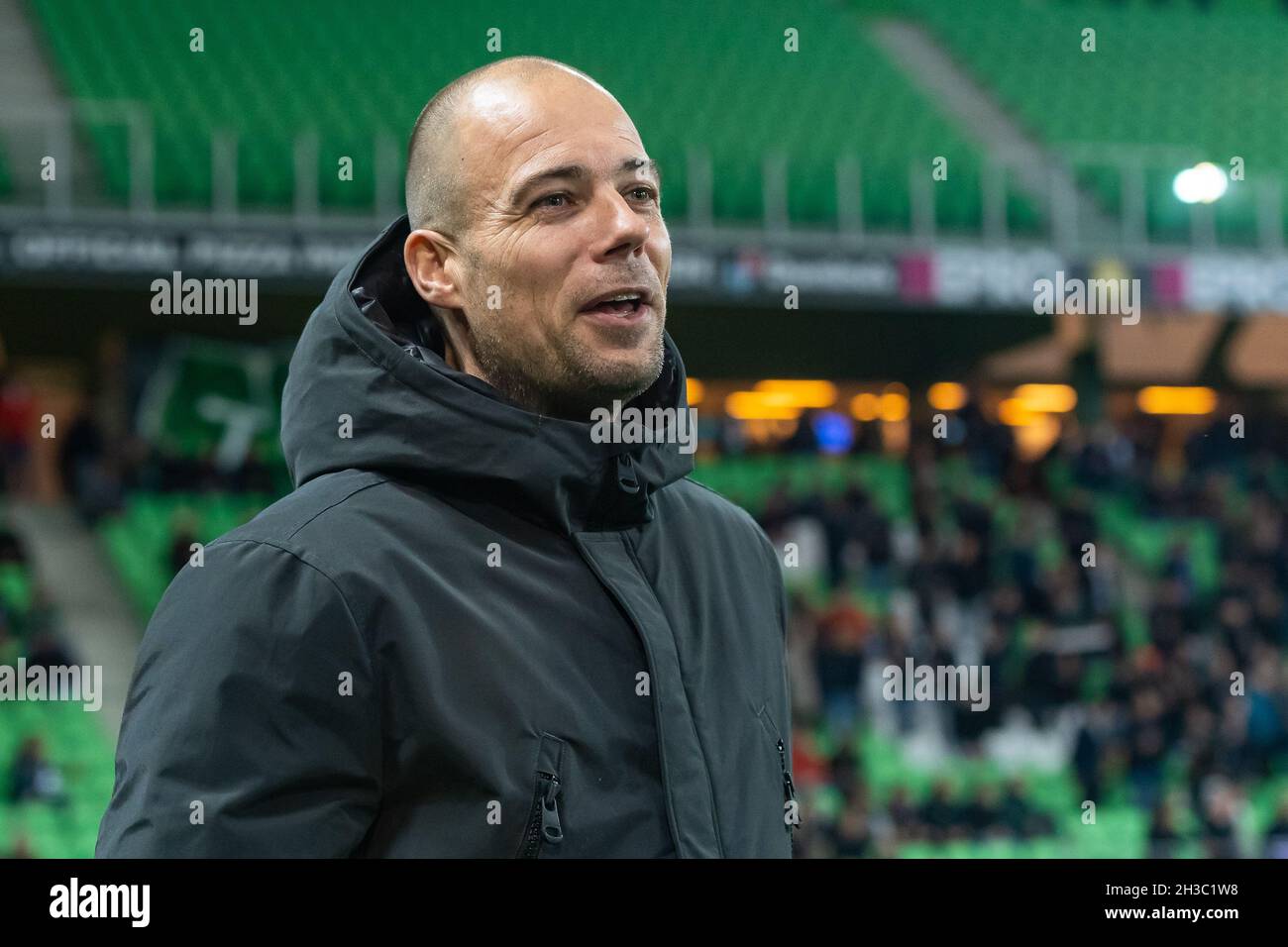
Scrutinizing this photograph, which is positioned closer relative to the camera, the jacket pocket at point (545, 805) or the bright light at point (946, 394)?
the jacket pocket at point (545, 805)

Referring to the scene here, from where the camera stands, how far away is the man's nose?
144cm

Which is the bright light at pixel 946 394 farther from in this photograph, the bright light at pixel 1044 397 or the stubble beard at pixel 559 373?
the stubble beard at pixel 559 373

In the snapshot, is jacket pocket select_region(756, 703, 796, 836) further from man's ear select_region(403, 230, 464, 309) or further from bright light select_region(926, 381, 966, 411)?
bright light select_region(926, 381, 966, 411)

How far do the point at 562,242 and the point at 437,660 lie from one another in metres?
0.42

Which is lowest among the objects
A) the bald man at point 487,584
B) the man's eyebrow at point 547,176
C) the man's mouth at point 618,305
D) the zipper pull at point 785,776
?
the zipper pull at point 785,776

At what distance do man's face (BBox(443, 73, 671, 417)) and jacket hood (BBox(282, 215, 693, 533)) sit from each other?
8cm

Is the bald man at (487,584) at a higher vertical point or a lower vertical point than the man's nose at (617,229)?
lower

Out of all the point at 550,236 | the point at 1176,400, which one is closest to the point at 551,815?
the point at 550,236

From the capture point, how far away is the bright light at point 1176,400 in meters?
13.1

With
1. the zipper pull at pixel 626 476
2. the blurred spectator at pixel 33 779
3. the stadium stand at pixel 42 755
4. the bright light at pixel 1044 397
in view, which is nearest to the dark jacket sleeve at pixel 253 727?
Answer: the zipper pull at pixel 626 476

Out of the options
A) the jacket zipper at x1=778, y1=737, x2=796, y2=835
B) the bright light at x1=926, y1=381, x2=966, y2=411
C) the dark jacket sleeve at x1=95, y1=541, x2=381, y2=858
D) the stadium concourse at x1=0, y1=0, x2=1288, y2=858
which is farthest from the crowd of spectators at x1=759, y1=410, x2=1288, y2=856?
the dark jacket sleeve at x1=95, y1=541, x2=381, y2=858

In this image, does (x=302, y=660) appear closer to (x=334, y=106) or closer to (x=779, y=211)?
(x=779, y=211)

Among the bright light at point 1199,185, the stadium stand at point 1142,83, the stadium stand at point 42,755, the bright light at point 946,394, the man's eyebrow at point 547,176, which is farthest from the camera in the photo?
the bright light at point 946,394
